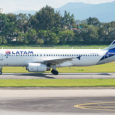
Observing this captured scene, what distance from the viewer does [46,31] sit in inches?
5310

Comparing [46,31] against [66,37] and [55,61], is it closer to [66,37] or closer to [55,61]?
[66,37]

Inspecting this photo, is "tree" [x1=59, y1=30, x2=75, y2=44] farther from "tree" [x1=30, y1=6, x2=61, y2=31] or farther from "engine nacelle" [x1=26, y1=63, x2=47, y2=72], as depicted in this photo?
"engine nacelle" [x1=26, y1=63, x2=47, y2=72]

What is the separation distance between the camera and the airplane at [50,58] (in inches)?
1948

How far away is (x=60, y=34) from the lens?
13350 centimetres

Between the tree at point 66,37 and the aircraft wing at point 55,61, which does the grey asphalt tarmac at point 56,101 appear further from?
the tree at point 66,37

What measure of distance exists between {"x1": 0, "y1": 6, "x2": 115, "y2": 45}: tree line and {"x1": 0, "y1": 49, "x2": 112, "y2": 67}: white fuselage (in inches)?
2911

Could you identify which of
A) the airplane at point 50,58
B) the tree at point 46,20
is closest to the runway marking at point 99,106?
the airplane at point 50,58

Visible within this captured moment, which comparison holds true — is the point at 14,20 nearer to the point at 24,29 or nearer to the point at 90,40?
the point at 24,29

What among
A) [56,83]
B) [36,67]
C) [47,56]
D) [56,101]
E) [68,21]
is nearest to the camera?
[56,101]

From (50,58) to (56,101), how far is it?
871 inches

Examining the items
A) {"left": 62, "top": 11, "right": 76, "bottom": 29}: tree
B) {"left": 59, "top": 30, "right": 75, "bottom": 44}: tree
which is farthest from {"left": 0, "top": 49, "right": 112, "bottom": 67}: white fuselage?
{"left": 62, "top": 11, "right": 76, "bottom": 29}: tree

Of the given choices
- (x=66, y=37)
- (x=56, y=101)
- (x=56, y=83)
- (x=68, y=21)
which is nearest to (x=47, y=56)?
(x=56, y=83)

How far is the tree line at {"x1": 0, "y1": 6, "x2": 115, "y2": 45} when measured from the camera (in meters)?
129

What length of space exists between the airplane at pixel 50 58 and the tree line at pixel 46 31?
74.0m
